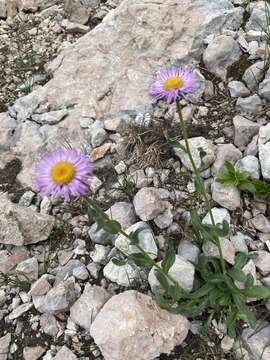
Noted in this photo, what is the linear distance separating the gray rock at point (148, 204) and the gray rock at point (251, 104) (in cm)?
113

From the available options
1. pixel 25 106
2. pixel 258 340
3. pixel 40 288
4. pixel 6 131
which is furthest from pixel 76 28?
pixel 258 340

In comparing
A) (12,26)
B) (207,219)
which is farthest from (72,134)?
(12,26)

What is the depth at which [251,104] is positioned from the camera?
405 cm

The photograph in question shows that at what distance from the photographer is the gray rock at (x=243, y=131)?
386 centimetres

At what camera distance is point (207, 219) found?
3.42 m

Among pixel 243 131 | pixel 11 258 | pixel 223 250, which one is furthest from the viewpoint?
pixel 243 131

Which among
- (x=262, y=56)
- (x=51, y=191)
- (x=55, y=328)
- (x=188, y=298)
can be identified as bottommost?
(x=55, y=328)

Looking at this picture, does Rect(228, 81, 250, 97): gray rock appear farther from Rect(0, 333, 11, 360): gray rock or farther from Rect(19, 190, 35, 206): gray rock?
Rect(0, 333, 11, 360): gray rock

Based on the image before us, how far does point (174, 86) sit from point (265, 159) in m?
1.04

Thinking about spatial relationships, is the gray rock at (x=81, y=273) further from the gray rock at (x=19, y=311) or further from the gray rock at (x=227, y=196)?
the gray rock at (x=227, y=196)

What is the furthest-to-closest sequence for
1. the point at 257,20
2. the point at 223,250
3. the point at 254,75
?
the point at 257,20, the point at 254,75, the point at 223,250

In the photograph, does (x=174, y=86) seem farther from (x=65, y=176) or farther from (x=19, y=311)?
(x=19, y=311)

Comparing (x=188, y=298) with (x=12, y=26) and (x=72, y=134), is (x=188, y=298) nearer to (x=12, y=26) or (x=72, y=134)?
(x=72, y=134)

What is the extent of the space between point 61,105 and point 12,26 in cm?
209
